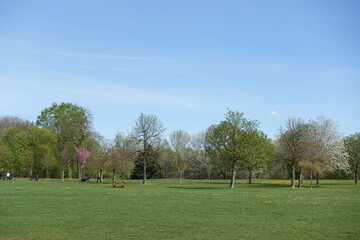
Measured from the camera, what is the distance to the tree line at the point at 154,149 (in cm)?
5344

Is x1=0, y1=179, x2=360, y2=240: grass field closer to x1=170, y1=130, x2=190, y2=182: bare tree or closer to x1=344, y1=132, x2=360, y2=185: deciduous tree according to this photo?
x1=344, y1=132, x2=360, y2=185: deciduous tree

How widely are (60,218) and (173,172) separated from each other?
92220mm

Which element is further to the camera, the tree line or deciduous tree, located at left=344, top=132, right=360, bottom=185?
deciduous tree, located at left=344, top=132, right=360, bottom=185

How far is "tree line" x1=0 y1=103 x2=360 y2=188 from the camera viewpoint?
5344 centimetres

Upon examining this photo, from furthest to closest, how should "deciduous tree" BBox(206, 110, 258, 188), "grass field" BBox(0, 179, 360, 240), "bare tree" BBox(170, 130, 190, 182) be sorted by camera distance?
1. "bare tree" BBox(170, 130, 190, 182)
2. "deciduous tree" BBox(206, 110, 258, 188)
3. "grass field" BBox(0, 179, 360, 240)

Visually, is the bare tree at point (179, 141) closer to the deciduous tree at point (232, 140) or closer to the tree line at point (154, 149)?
the tree line at point (154, 149)

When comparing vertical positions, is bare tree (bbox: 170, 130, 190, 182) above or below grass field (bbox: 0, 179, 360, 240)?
above

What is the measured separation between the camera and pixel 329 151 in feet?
220

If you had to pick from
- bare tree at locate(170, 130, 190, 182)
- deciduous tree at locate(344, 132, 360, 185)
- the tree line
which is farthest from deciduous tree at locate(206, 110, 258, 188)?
bare tree at locate(170, 130, 190, 182)

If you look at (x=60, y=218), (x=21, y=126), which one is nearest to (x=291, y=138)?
(x=60, y=218)

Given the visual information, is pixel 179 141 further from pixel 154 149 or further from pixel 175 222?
pixel 175 222

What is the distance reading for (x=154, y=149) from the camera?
8012cm

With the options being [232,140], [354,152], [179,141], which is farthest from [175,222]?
[179,141]

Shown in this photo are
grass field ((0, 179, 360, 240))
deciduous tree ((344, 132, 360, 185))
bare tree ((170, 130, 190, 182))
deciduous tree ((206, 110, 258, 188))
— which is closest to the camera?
grass field ((0, 179, 360, 240))
